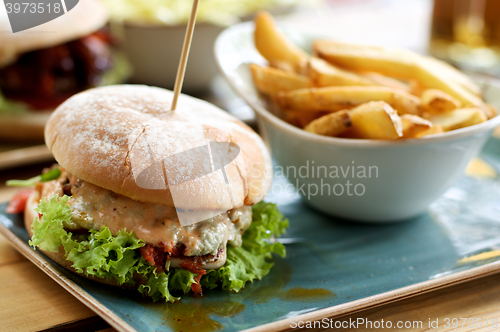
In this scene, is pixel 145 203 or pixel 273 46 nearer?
pixel 145 203

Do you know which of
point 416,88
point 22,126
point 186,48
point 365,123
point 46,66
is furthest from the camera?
point 46,66

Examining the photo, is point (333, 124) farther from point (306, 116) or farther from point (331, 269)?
point (331, 269)

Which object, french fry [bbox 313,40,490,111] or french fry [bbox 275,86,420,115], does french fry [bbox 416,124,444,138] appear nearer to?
french fry [bbox 275,86,420,115]

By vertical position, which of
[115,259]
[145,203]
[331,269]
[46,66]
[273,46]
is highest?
[273,46]

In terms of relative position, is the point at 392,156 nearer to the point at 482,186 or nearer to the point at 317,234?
the point at 317,234

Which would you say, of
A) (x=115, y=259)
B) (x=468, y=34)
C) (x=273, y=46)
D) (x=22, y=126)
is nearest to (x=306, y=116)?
(x=273, y=46)

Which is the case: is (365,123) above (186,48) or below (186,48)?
below

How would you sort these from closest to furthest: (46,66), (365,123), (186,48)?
(186,48) < (365,123) < (46,66)
